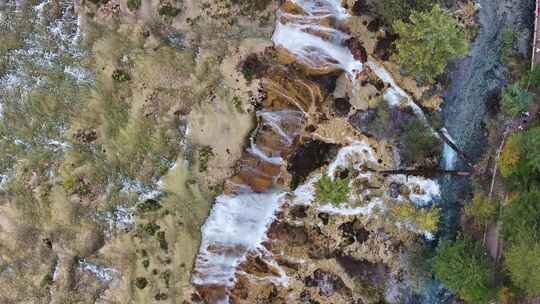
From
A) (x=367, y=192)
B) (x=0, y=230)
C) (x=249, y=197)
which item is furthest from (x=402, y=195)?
(x=0, y=230)

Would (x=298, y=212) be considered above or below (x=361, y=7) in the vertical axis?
below

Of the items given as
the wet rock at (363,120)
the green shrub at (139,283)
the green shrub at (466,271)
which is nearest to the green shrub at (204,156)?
the green shrub at (139,283)

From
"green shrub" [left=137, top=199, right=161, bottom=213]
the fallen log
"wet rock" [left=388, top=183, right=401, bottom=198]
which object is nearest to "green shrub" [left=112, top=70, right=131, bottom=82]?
"green shrub" [left=137, top=199, right=161, bottom=213]

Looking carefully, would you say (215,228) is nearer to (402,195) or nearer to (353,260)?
(353,260)

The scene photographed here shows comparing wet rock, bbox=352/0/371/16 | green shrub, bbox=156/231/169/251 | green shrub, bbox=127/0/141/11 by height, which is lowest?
green shrub, bbox=156/231/169/251

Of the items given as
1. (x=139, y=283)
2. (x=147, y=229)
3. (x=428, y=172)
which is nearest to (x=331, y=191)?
(x=428, y=172)

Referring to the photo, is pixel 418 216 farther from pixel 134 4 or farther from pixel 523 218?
pixel 134 4

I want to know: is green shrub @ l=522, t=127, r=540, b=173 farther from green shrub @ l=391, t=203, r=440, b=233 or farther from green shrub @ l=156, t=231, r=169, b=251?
green shrub @ l=156, t=231, r=169, b=251
